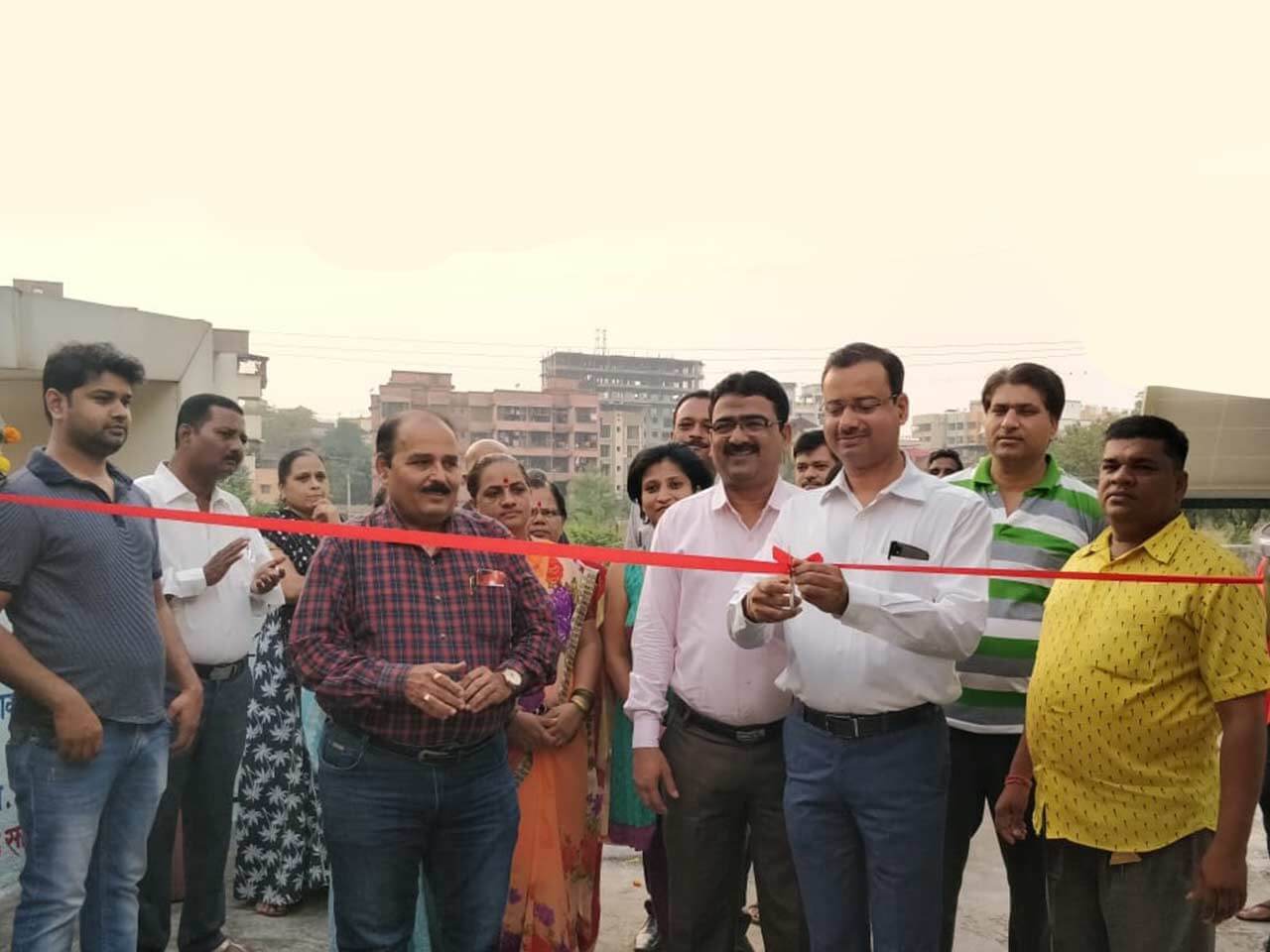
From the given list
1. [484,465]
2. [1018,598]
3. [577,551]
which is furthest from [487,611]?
[1018,598]

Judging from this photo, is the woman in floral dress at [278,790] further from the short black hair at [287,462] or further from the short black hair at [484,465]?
the short black hair at [484,465]

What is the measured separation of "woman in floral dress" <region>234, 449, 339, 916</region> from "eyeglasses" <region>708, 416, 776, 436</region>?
6.44 ft

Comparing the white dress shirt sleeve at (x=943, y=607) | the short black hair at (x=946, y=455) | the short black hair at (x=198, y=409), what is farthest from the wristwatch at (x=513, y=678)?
the short black hair at (x=946, y=455)

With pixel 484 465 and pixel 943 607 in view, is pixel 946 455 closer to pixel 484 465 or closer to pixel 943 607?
pixel 484 465

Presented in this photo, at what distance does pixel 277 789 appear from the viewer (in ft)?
13.8

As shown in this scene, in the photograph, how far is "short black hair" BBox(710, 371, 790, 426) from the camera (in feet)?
10.2

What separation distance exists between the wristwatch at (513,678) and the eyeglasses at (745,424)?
99cm

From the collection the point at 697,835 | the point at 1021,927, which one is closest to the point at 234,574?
the point at 697,835

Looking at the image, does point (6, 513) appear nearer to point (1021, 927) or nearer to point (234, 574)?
point (234, 574)

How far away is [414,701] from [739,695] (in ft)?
3.17

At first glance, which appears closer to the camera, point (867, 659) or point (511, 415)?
point (867, 659)

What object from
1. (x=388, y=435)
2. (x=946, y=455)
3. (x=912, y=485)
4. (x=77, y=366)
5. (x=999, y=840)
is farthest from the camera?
(x=946, y=455)

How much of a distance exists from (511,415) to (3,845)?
5240 centimetres

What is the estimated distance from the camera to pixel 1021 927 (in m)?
3.09
